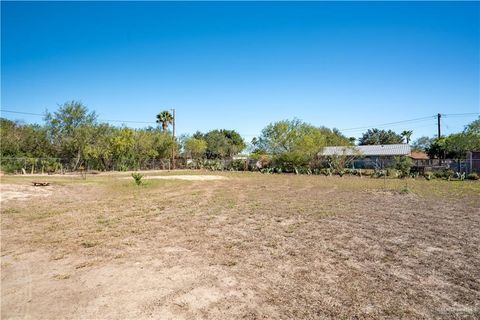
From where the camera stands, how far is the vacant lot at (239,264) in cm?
379

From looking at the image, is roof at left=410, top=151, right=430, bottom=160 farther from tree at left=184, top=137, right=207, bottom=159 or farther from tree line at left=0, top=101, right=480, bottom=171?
tree at left=184, top=137, right=207, bottom=159

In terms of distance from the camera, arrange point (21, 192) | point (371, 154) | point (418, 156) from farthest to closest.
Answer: point (418, 156), point (371, 154), point (21, 192)

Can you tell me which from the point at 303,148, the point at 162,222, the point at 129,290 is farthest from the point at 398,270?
the point at 303,148

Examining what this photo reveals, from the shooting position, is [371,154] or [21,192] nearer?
[21,192]

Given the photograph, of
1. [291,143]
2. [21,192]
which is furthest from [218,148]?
[21,192]

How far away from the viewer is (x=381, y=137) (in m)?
76.4

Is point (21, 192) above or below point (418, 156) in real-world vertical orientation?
below

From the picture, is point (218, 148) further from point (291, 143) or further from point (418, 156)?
point (418, 156)

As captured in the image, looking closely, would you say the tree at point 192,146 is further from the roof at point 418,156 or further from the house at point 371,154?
the roof at point 418,156

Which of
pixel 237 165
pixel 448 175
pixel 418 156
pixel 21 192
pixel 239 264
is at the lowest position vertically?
pixel 239 264

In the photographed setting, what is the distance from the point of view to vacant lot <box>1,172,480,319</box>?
3789 mm

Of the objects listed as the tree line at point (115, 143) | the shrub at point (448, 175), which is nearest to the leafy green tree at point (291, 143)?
the tree line at point (115, 143)

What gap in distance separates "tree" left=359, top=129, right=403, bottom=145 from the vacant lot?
234 ft

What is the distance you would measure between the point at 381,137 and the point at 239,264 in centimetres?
7908
